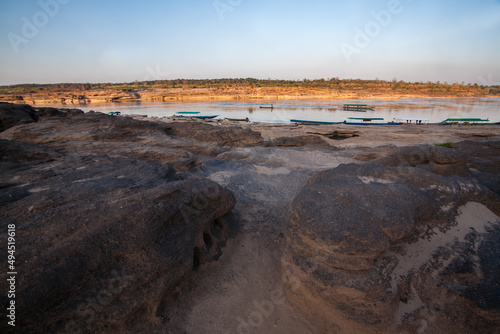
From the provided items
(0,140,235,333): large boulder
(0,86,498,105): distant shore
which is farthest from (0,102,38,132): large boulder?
(0,86,498,105): distant shore

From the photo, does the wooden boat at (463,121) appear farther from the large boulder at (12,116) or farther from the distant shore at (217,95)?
the distant shore at (217,95)

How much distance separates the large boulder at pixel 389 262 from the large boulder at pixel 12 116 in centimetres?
1402

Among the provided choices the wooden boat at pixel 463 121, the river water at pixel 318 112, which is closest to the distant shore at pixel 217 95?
the river water at pixel 318 112

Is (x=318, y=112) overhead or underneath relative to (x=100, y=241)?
underneath

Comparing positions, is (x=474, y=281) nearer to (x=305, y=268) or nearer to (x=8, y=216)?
(x=305, y=268)

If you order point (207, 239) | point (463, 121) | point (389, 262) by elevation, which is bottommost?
point (463, 121)

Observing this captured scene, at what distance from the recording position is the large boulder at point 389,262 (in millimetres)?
2766

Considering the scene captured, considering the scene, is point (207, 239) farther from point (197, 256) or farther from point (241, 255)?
point (241, 255)

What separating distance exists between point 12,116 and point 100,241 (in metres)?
13.5

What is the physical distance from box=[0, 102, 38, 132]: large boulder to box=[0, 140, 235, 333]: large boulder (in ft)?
32.2

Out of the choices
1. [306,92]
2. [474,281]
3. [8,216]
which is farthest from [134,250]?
[306,92]

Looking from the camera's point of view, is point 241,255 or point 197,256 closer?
point 197,256

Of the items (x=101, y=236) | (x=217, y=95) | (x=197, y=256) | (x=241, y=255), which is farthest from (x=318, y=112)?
(x=101, y=236)

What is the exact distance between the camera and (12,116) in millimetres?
11508
